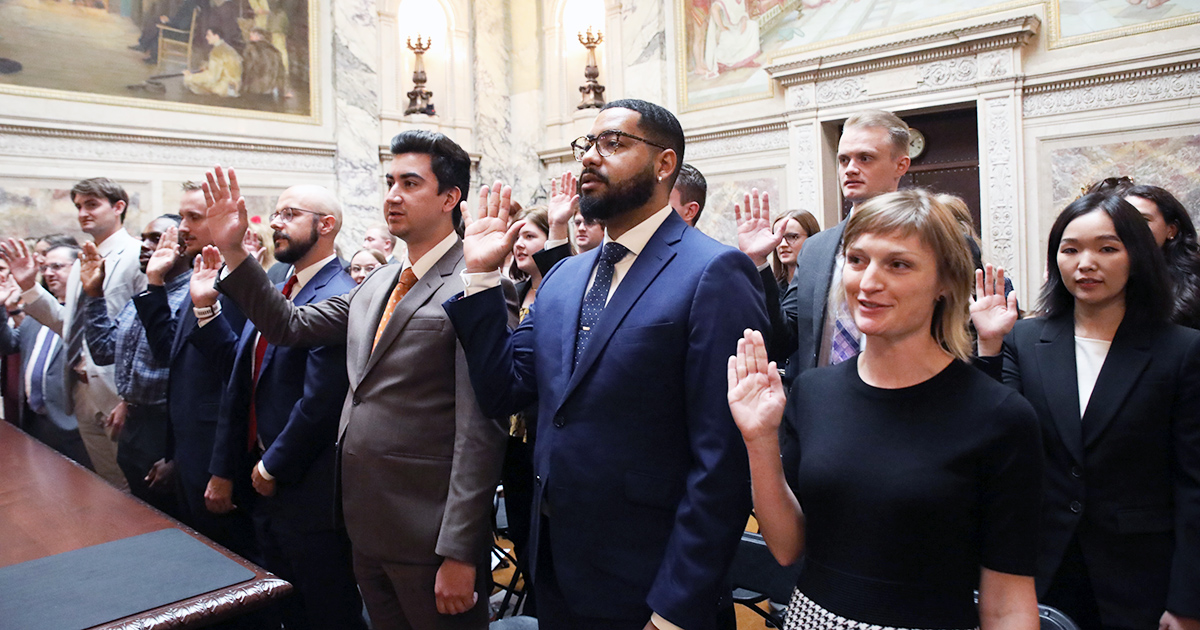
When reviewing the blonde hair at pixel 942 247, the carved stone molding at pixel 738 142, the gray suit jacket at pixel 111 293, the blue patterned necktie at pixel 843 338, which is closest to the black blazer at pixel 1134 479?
the blue patterned necktie at pixel 843 338

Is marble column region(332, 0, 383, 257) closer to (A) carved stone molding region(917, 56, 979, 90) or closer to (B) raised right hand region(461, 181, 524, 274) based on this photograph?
(A) carved stone molding region(917, 56, 979, 90)

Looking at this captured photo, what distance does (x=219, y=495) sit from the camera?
3137 millimetres

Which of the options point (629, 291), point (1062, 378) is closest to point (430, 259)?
point (629, 291)

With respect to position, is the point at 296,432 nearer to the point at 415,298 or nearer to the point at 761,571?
the point at 415,298

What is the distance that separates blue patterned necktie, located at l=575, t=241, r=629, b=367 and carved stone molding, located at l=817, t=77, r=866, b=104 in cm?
680

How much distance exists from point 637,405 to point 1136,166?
272 inches

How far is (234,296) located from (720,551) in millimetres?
1803

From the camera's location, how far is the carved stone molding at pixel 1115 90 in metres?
6.53

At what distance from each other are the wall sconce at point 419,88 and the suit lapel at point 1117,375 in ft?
30.4

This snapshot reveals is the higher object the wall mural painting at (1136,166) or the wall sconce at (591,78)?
the wall sconce at (591,78)

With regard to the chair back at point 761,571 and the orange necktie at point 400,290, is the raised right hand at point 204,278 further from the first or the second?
the chair back at point 761,571

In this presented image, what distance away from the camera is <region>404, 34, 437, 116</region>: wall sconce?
10.2m

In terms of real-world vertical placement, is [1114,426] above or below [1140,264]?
below

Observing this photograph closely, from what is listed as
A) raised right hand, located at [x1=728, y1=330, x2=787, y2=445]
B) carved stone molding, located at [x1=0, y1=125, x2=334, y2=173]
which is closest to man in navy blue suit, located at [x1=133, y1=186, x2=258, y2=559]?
raised right hand, located at [x1=728, y1=330, x2=787, y2=445]
